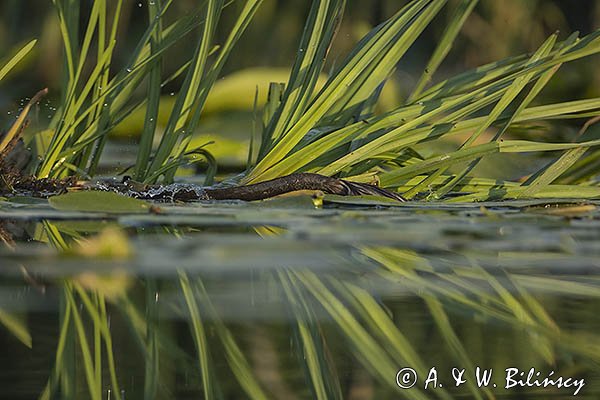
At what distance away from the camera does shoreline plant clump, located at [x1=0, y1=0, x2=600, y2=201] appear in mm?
1970

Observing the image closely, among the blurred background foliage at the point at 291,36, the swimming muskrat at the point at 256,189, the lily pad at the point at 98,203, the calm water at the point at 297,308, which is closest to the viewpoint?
the calm water at the point at 297,308

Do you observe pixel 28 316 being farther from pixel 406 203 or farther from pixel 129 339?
pixel 406 203

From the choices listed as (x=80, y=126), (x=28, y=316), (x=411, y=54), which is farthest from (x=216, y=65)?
(x=411, y=54)

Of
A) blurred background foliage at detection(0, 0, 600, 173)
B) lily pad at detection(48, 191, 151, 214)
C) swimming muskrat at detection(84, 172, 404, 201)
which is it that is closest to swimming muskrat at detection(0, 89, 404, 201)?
swimming muskrat at detection(84, 172, 404, 201)

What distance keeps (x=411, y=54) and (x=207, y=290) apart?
14.0 ft

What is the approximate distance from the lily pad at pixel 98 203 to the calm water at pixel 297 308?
74mm

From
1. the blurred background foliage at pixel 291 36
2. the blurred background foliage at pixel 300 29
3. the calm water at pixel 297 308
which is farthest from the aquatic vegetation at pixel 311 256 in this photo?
the blurred background foliage at pixel 300 29

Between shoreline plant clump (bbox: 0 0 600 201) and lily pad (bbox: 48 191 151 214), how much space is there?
1.01ft

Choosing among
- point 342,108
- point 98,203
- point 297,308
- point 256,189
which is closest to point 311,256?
point 297,308

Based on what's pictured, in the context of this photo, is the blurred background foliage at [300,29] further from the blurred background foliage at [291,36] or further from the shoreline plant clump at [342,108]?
the shoreline plant clump at [342,108]

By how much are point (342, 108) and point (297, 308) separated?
1.18 metres

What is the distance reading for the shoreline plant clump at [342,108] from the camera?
6.46 ft

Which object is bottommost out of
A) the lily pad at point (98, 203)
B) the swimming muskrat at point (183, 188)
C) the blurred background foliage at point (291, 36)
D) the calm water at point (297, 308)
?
the calm water at point (297, 308)

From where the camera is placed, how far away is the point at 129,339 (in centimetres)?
89
